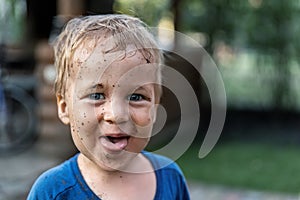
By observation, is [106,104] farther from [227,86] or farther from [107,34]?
[227,86]

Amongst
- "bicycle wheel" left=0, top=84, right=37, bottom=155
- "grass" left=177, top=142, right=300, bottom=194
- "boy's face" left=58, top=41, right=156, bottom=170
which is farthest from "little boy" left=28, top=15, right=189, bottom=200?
"bicycle wheel" left=0, top=84, right=37, bottom=155

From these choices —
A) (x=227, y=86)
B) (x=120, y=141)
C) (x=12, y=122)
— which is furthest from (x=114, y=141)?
(x=227, y=86)

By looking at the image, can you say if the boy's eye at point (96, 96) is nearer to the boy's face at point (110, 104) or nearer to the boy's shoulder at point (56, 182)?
the boy's face at point (110, 104)

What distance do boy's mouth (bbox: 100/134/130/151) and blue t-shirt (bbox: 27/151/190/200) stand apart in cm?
13

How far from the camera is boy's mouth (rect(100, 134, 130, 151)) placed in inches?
33.7

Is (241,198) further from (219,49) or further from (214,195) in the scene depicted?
(219,49)

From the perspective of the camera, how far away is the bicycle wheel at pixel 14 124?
5.25m

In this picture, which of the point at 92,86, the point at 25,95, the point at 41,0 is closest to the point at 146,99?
the point at 92,86

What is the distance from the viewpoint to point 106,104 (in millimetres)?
848

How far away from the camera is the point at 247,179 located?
4.51m

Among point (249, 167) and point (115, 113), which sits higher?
point (115, 113)

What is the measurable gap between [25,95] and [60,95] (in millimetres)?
4824

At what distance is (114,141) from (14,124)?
17.1 ft

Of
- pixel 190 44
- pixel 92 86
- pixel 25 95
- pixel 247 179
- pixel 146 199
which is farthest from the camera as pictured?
pixel 190 44
